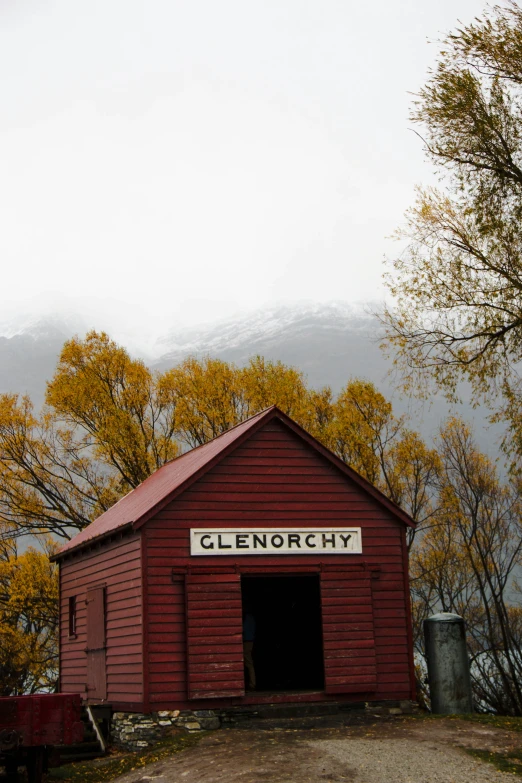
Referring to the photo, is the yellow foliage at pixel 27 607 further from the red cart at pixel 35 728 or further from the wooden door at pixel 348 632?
the red cart at pixel 35 728

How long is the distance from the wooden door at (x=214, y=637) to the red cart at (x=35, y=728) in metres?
3.29

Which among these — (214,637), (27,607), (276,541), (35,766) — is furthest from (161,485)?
(27,607)

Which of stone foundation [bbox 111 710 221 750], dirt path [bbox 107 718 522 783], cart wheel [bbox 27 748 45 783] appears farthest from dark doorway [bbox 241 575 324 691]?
cart wheel [bbox 27 748 45 783]

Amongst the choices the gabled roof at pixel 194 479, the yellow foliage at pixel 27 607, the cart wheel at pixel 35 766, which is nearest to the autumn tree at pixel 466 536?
the yellow foliage at pixel 27 607

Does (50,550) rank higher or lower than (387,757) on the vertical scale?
higher

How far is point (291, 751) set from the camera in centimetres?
1510

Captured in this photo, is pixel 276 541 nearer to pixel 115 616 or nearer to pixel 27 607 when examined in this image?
pixel 115 616

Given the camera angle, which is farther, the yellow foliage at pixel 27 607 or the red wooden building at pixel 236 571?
the yellow foliage at pixel 27 607

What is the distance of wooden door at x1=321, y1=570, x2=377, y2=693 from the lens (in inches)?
748

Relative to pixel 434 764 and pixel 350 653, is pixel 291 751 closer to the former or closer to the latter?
pixel 434 764

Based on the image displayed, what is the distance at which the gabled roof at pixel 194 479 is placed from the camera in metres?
18.9

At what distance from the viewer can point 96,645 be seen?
20.7 meters

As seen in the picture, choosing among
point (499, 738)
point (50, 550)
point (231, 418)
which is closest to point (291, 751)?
point (499, 738)

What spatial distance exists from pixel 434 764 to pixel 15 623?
94.5 feet
